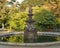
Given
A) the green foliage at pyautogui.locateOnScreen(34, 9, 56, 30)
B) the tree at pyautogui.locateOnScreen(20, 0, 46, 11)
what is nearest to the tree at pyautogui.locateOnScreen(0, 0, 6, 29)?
the tree at pyautogui.locateOnScreen(20, 0, 46, 11)

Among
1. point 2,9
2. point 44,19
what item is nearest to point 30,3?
point 2,9

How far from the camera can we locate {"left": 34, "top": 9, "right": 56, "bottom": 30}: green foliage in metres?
27.9

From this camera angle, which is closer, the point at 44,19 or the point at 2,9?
the point at 44,19

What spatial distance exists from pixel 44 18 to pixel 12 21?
13.3 ft

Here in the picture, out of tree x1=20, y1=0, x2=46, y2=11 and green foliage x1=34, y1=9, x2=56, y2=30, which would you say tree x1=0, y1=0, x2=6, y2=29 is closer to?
tree x1=20, y1=0, x2=46, y2=11

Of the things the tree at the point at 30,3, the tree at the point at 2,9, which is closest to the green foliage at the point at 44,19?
the tree at the point at 30,3

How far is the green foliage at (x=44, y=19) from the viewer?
2786cm

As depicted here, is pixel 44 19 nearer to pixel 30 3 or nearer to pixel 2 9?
pixel 30 3

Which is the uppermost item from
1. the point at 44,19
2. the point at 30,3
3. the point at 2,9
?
the point at 30,3

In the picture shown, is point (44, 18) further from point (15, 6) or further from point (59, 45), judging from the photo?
point (59, 45)

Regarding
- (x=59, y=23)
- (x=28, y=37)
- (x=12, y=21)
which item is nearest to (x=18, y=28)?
(x=12, y=21)

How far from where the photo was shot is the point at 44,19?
91.0 ft

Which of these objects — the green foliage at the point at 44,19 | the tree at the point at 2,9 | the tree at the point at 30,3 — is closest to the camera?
the green foliage at the point at 44,19

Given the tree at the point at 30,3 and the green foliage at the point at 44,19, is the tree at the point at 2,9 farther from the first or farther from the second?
the green foliage at the point at 44,19
